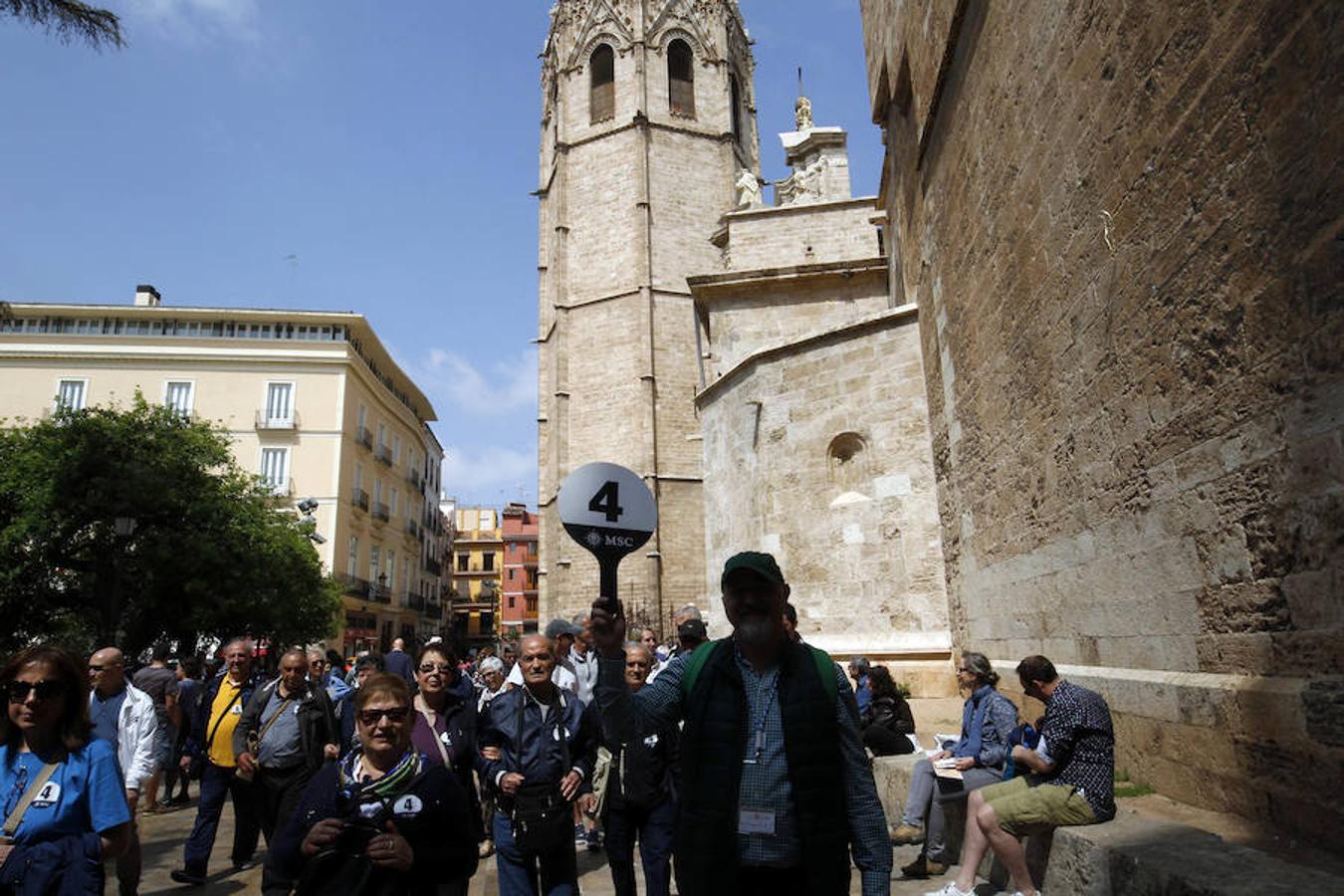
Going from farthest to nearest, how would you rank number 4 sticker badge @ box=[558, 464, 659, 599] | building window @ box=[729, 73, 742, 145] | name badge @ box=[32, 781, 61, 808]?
building window @ box=[729, 73, 742, 145] < number 4 sticker badge @ box=[558, 464, 659, 599] < name badge @ box=[32, 781, 61, 808]

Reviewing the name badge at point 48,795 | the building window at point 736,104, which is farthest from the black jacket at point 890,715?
the building window at point 736,104

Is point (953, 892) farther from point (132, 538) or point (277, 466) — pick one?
point (277, 466)

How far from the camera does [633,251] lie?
30.0 meters

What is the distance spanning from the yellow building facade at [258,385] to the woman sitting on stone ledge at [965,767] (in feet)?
88.0

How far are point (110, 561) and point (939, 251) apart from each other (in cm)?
1741

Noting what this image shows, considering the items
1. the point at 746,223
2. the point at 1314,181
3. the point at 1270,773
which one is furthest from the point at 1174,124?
the point at 746,223

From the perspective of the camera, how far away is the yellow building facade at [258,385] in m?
31.0

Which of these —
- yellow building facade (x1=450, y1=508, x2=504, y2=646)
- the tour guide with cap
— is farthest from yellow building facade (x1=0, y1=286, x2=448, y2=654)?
the tour guide with cap

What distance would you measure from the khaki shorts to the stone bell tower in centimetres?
2289

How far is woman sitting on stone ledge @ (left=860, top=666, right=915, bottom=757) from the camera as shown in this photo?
20.5 feet

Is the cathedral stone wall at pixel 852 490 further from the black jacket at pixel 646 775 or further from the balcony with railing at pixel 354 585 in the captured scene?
the balcony with railing at pixel 354 585

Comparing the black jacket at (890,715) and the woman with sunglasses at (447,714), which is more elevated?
the woman with sunglasses at (447,714)

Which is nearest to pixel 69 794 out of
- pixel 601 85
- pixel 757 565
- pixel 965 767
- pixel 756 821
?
pixel 756 821

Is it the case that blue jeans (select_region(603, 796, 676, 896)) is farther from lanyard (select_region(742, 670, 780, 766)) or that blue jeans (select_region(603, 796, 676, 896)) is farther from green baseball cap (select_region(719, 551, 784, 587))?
green baseball cap (select_region(719, 551, 784, 587))
